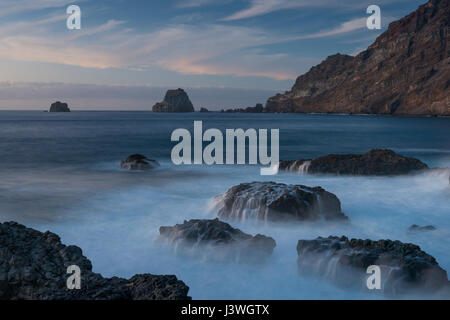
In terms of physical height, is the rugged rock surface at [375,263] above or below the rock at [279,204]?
below

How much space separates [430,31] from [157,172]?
587 ft

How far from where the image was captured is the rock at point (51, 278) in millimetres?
5180

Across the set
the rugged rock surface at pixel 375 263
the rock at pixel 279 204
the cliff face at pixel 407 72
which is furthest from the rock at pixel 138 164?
A: the cliff face at pixel 407 72

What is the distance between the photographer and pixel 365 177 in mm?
17500

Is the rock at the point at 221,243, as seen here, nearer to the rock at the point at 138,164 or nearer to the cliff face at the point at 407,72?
the rock at the point at 138,164

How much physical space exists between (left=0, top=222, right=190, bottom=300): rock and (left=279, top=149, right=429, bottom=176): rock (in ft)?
46.0

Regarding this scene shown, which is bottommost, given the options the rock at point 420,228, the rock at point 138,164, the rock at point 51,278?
the rock at point 420,228

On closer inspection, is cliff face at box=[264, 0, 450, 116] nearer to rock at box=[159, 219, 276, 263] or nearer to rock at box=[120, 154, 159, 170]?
rock at box=[120, 154, 159, 170]

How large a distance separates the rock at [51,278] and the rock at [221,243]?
8.48ft

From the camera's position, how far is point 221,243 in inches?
330

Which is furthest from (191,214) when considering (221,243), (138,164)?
(138,164)

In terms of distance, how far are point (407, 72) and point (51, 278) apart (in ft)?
556

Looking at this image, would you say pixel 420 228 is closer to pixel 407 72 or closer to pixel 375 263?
pixel 375 263
